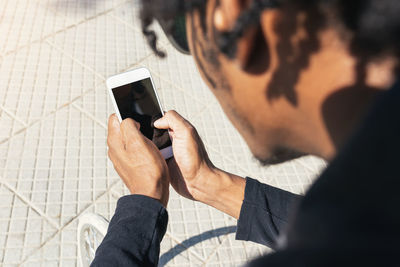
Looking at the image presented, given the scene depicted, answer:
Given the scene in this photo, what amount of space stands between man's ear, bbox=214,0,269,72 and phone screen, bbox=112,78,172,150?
96cm

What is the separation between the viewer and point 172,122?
1667mm

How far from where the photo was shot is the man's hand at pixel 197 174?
163 cm

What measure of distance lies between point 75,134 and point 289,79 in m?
2.03

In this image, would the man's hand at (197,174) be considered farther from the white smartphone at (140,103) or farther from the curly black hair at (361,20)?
the curly black hair at (361,20)

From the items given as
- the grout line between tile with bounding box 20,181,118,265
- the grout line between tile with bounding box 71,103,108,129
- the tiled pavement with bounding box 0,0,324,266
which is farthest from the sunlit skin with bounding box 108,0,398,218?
the grout line between tile with bounding box 71,103,108,129

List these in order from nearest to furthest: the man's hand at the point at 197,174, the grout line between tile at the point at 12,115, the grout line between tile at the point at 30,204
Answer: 1. the man's hand at the point at 197,174
2. the grout line between tile at the point at 30,204
3. the grout line between tile at the point at 12,115

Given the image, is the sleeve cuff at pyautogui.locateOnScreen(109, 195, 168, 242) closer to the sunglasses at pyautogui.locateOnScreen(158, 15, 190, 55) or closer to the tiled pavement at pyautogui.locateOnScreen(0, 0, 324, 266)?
the sunglasses at pyautogui.locateOnScreen(158, 15, 190, 55)

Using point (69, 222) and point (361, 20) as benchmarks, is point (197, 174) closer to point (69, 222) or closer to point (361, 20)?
point (69, 222)

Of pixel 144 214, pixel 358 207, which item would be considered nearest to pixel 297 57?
pixel 358 207

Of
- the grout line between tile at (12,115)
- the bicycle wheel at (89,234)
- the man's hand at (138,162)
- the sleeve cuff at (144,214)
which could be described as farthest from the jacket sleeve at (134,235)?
the grout line between tile at (12,115)

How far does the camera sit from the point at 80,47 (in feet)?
10.0

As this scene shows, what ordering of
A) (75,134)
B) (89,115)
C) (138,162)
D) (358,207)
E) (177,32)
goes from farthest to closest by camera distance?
(89,115)
(75,134)
(138,162)
(177,32)
(358,207)

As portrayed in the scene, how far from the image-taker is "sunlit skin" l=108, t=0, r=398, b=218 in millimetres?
660

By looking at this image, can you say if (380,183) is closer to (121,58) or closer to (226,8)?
(226,8)
